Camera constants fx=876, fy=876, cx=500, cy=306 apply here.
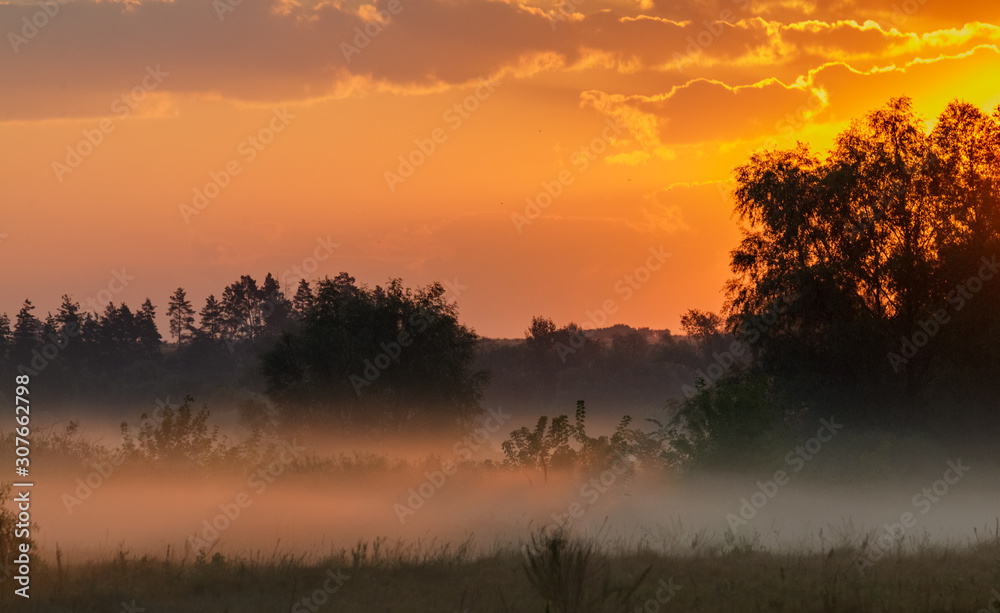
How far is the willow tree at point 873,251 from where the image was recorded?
46.7m

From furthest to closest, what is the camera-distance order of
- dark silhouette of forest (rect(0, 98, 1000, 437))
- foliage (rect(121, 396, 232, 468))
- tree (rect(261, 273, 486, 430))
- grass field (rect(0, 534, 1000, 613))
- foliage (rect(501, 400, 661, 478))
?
1. tree (rect(261, 273, 486, 430))
2. dark silhouette of forest (rect(0, 98, 1000, 437))
3. foliage (rect(121, 396, 232, 468))
4. foliage (rect(501, 400, 661, 478))
5. grass field (rect(0, 534, 1000, 613))

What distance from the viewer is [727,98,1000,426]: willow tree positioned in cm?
4672

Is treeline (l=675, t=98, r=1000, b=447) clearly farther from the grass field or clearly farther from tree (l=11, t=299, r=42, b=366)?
tree (l=11, t=299, r=42, b=366)

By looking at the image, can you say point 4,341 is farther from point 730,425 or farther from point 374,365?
point 730,425

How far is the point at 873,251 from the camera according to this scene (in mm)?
48344

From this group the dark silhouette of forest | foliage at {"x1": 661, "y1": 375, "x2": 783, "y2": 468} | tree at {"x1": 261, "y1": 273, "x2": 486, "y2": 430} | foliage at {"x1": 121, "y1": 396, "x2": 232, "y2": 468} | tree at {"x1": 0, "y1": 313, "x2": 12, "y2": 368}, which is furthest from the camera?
tree at {"x1": 0, "y1": 313, "x2": 12, "y2": 368}

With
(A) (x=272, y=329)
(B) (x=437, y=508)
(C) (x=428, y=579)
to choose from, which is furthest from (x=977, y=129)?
(A) (x=272, y=329)

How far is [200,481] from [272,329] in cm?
11752

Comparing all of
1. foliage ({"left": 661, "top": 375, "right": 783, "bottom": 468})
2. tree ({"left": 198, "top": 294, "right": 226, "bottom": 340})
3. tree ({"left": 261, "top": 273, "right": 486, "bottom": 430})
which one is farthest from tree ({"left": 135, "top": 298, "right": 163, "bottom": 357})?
foliage ({"left": 661, "top": 375, "right": 783, "bottom": 468})

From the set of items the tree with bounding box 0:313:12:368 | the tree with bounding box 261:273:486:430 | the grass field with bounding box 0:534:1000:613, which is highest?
the tree with bounding box 0:313:12:368

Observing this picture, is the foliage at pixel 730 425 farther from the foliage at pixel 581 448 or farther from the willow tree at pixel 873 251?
the willow tree at pixel 873 251

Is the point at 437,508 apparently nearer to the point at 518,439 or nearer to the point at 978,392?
the point at 518,439

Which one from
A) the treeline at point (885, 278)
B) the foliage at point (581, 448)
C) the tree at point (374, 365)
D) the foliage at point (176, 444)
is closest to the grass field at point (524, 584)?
the foliage at point (581, 448)

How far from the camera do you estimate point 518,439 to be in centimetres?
4050
